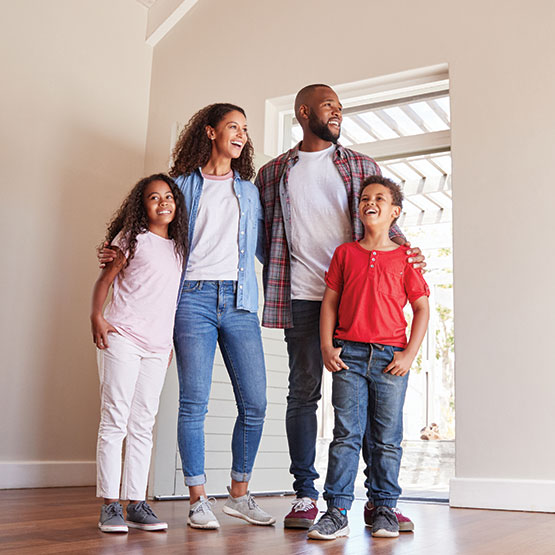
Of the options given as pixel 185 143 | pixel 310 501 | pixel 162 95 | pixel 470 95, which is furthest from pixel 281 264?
pixel 162 95

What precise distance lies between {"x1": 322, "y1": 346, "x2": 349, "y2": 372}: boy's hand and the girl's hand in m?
0.59

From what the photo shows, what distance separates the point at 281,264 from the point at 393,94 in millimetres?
1899

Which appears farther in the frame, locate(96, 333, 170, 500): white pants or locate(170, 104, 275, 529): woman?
locate(170, 104, 275, 529): woman

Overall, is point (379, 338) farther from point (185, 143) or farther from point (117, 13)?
point (117, 13)

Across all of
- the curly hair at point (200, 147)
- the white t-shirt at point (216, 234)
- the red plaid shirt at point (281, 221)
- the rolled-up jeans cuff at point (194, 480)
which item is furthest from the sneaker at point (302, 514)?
the curly hair at point (200, 147)

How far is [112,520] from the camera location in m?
1.78

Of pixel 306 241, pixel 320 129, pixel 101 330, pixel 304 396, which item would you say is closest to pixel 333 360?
pixel 304 396

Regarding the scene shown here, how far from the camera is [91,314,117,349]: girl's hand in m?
1.86

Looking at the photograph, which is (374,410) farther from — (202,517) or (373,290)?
(202,517)

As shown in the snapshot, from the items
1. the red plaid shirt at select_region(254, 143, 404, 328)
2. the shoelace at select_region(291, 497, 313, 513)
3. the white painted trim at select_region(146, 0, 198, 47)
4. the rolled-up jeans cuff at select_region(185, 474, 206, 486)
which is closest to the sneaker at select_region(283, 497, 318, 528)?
the shoelace at select_region(291, 497, 313, 513)

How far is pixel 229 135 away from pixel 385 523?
1230mm

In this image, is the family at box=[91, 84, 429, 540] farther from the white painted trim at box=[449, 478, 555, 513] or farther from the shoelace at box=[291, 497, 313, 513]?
the white painted trim at box=[449, 478, 555, 513]

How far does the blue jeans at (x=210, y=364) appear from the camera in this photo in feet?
6.42

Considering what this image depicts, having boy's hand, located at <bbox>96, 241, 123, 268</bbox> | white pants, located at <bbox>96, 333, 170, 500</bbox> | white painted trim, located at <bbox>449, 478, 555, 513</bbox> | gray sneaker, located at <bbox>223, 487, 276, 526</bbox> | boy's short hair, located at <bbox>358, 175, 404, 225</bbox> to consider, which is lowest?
white painted trim, located at <bbox>449, 478, 555, 513</bbox>
